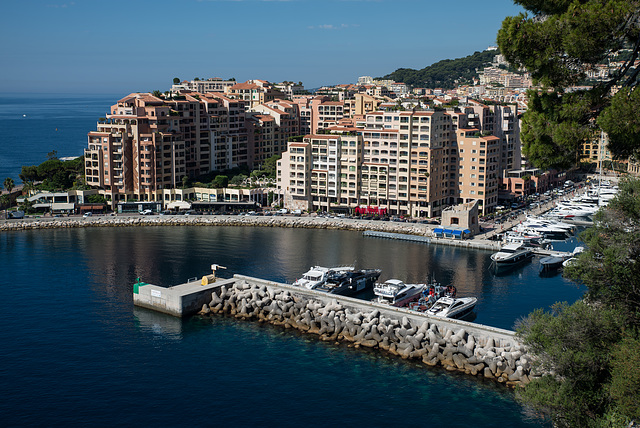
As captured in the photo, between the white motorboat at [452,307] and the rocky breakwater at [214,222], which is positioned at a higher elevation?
the rocky breakwater at [214,222]

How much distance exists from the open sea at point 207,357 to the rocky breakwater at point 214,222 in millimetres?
12434

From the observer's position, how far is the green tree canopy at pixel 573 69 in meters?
17.3

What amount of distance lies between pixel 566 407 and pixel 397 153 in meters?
57.1

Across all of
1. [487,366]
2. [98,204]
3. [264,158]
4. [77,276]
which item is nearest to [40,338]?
[77,276]

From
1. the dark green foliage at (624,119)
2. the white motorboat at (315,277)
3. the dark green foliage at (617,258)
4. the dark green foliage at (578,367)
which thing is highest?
the dark green foliage at (624,119)

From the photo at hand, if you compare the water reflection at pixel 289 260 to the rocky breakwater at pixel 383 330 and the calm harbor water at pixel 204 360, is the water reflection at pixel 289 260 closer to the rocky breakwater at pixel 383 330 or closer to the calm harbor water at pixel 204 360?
the calm harbor water at pixel 204 360

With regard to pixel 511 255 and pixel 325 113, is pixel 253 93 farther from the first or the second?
pixel 511 255

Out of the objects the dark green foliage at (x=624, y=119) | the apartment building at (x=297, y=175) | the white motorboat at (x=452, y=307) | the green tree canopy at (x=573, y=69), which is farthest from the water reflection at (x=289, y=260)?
the dark green foliage at (x=624, y=119)

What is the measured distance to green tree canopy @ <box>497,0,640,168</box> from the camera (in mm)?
17281

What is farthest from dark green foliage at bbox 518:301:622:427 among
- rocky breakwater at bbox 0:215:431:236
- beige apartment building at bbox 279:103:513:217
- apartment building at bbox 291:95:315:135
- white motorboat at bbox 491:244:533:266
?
apartment building at bbox 291:95:315:135

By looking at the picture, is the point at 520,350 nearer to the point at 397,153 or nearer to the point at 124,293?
the point at 124,293

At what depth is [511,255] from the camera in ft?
187

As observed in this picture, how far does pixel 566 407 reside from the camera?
1995cm

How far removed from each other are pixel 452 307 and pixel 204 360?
50.6ft
